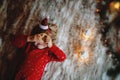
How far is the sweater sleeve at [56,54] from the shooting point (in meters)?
1.89

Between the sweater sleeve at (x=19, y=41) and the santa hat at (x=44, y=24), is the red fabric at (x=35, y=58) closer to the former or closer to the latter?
the sweater sleeve at (x=19, y=41)

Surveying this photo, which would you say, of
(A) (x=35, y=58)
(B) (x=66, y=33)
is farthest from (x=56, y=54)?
(B) (x=66, y=33)

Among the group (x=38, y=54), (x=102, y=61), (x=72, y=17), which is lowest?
(x=102, y=61)

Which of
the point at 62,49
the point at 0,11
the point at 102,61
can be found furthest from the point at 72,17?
the point at 0,11

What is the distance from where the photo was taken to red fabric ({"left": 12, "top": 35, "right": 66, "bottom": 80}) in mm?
1813

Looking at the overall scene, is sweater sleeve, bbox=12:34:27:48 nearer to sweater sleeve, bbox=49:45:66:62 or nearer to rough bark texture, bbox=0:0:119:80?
rough bark texture, bbox=0:0:119:80

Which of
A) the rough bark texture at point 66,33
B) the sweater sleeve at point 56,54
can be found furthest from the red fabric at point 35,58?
the rough bark texture at point 66,33

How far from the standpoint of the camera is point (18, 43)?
194 centimetres

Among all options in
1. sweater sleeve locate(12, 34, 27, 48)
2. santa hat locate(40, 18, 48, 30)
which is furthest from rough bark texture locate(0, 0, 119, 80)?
A: santa hat locate(40, 18, 48, 30)

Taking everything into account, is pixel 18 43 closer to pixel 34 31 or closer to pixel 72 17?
pixel 34 31

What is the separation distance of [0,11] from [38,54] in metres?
0.49

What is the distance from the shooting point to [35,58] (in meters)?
1.85

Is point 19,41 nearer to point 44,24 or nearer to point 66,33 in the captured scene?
point 44,24

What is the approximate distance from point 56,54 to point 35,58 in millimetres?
147
